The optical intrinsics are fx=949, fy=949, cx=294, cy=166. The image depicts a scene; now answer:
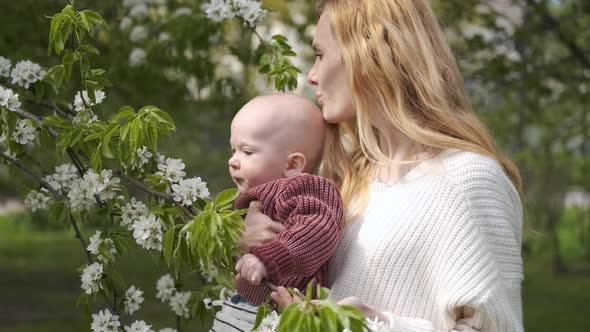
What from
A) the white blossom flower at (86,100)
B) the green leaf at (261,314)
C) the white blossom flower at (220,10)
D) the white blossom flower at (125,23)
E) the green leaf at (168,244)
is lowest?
the green leaf at (261,314)

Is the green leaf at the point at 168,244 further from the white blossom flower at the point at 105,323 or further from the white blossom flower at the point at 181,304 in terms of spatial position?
the white blossom flower at the point at 181,304

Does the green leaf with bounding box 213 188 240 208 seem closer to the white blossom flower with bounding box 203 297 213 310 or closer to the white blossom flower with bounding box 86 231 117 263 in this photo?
the white blossom flower with bounding box 86 231 117 263

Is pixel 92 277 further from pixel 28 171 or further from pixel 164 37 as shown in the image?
pixel 164 37

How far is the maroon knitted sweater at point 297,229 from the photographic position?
88.4 inches

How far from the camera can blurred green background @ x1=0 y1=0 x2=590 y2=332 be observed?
514cm

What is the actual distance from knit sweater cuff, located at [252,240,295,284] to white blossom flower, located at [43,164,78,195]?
3.09 ft

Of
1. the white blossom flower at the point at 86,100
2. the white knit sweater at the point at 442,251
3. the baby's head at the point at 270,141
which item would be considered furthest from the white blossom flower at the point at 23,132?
the white knit sweater at the point at 442,251

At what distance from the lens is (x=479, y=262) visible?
96.4 inches

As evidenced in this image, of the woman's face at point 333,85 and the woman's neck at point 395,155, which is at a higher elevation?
the woman's face at point 333,85

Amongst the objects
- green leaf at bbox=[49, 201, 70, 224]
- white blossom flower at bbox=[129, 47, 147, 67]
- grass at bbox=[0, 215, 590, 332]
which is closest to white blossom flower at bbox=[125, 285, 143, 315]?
green leaf at bbox=[49, 201, 70, 224]

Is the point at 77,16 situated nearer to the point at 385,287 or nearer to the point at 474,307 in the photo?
the point at 385,287

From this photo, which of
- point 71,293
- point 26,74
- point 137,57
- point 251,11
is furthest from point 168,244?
point 71,293

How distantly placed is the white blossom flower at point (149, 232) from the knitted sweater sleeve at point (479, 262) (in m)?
0.61

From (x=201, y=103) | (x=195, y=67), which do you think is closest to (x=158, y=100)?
(x=201, y=103)
